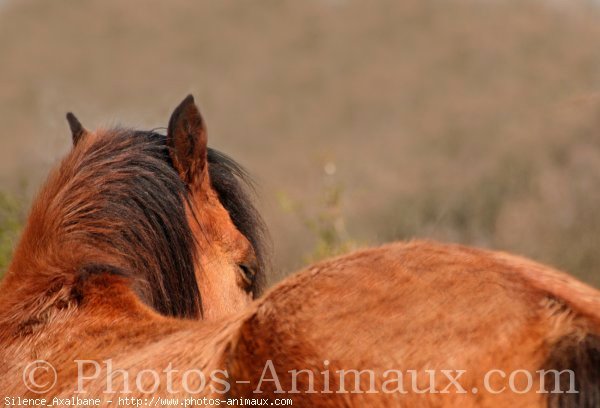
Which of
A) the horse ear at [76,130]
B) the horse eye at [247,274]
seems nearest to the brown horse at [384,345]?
the horse eye at [247,274]

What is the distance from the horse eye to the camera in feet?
12.0

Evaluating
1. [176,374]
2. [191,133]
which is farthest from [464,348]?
[191,133]

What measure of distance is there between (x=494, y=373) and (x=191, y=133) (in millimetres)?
2028

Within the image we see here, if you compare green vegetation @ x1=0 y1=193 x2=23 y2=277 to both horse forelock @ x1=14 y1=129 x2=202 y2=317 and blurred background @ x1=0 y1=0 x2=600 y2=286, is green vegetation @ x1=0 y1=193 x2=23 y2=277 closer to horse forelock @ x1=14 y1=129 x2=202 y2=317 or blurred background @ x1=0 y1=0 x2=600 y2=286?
horse forelock @ x1=14 y1=129 x2=202 y2=317

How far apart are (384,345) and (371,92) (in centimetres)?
1754

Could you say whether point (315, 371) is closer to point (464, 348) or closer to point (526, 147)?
point (464, 348)

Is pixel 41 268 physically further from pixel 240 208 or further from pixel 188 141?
pixel 240 208

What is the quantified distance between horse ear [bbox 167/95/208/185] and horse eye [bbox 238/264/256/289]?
0.40m

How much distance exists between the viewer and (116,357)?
2.68 m

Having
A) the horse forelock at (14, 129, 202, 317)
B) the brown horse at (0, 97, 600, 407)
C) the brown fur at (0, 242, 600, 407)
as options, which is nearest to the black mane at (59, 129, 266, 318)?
the horse forelock at (14, 129, 202, 317)

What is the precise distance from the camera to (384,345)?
2.14m

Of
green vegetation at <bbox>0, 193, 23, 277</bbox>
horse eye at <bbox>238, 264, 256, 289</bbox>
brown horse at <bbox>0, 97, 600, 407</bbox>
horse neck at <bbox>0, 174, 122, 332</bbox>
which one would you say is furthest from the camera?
green vegetation at <bbox>0, 193, 23, 277</bbox>

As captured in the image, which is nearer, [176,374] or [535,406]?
[535,406]

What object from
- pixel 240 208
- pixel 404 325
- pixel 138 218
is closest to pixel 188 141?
pixel 240 208
